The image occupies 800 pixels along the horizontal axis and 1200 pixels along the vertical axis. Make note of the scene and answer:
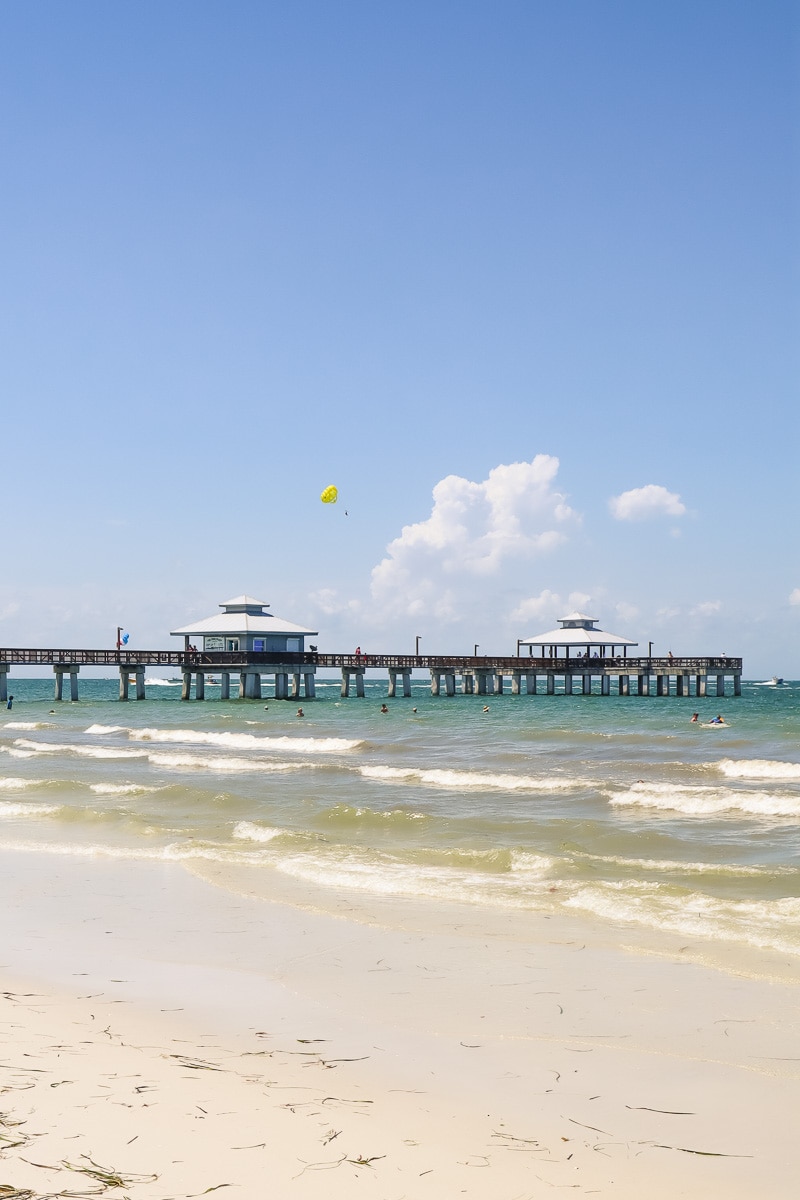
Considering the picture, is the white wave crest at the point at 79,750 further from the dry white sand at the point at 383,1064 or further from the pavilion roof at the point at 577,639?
the pavilion roof at the point at 577,639

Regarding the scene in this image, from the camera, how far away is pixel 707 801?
18.9m

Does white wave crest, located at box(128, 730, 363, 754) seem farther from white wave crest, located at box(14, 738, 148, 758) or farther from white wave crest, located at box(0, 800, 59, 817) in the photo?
white wave crest, located at box(0, 800, 59, 817)

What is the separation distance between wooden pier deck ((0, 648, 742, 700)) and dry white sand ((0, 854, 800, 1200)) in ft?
170

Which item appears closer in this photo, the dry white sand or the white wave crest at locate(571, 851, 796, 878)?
the dry white sand

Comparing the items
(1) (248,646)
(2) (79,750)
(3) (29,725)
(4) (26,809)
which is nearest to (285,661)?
(1) (248,646)

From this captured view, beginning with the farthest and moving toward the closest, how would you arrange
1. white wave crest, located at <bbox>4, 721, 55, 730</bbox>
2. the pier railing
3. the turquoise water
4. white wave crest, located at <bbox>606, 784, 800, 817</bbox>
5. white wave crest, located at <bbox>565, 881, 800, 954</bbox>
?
the pier railing, white wave crest, located at <bbox>4, 721, 55, 730</bbox>, white wave crest, located at <bbox>606, 784, 800, 817</bbox>, the turquoise water, white wave crest, located at <bbox>565, 881, 800, 954</bbox>

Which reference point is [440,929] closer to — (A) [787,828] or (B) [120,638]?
(A) [787,828]

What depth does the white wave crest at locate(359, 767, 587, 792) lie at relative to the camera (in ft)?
70.1

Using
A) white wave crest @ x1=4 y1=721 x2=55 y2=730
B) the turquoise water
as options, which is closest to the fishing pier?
white wave crest @ x1=4 y1=721 x2=55 y2=730

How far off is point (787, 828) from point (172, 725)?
31.8 m

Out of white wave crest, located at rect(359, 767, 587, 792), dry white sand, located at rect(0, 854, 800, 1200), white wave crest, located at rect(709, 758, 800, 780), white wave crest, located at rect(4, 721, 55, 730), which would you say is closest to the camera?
dry white sand, located at rect(0, 854, 800, 1200)

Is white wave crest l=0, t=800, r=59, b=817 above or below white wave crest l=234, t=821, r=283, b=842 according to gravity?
below

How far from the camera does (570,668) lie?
7381cm

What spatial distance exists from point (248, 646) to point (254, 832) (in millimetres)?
46691
